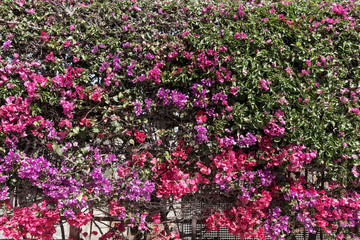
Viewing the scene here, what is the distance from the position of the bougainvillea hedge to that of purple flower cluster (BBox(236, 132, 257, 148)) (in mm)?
14

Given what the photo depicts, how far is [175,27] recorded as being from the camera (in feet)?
9.51

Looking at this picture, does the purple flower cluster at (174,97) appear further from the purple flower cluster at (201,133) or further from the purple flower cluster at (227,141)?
the purple flower cluster at (227,141)

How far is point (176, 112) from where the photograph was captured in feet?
9.16

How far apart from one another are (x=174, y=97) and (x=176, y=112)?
165 millimetres

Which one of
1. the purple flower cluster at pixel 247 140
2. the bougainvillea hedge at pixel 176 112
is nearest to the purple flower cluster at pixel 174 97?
the bougainvillea hedge at pixel 176 112

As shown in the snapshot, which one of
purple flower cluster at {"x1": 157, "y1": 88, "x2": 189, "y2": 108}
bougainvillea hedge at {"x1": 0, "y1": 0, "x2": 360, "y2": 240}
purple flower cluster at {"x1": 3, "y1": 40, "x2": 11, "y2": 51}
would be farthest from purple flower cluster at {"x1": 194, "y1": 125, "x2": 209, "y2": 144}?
purple flower cluster at {"x1": 3, "y1": 40, "x2": 11, "y2": 51}

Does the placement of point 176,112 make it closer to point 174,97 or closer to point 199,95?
point 174,97

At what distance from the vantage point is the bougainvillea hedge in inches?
103

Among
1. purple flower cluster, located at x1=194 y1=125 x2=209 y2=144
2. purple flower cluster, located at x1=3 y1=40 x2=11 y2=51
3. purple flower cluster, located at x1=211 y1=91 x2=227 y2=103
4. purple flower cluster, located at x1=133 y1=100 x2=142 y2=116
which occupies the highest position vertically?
purple flower cluster, located at x1=3 y1=40 x2=11 y2=51

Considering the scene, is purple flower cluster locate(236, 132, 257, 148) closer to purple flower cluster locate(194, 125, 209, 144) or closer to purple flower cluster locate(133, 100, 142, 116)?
purple flower cluster locate(194, 125, 209, 144)

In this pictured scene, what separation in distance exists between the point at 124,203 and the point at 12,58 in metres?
1.80

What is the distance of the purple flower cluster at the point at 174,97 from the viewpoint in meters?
2.71

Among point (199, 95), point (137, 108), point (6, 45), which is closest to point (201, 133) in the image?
point (199, 95)

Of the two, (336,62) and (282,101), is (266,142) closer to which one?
(282,101)
